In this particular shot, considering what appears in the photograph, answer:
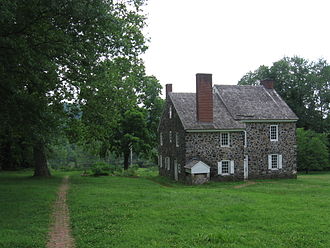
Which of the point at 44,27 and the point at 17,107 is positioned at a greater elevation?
the point at 44,27

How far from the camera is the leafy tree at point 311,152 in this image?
41.4 m

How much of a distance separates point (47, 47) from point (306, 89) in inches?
1739

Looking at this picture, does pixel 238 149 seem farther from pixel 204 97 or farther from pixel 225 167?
pixel 204 97

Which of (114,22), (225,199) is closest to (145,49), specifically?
(114,22)

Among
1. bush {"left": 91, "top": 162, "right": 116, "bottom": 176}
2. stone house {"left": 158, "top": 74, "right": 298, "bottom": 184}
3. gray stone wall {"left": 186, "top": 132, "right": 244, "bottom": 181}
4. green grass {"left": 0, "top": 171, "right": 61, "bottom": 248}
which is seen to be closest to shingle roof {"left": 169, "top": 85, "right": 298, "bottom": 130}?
stone house {"left": 158, "top": 74, "right": 298, "bottom": 184}

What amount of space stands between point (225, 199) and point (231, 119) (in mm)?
13361

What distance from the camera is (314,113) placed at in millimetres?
49656

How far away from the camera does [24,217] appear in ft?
40.2

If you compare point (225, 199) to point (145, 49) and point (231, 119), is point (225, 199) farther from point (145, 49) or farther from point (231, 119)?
point (231, 119)

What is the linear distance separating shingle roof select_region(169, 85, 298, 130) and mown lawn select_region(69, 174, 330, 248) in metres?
11.5

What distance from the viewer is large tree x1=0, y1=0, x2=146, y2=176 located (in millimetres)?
11898

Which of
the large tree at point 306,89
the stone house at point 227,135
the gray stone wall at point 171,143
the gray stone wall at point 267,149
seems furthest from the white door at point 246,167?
the large tree at point 306,89

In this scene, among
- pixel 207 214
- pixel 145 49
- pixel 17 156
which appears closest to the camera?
pixel 207 214

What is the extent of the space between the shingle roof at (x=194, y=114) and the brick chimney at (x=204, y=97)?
61cm
